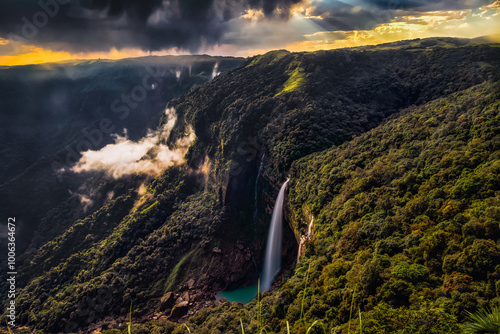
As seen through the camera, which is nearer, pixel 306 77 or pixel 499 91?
pixel 499 91

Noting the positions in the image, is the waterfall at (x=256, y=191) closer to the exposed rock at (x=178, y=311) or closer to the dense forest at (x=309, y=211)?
the dense forest at (x=309, y=211)

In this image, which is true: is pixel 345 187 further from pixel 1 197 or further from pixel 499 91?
pixel 1 197

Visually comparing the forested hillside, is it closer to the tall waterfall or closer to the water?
the water

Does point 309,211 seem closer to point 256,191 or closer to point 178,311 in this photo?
point 256,191

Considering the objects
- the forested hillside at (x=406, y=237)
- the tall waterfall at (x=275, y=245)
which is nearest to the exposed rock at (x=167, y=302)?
the forested hillside at (x=406, y=237)

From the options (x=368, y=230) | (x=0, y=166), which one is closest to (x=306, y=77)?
(x=368, y=230)

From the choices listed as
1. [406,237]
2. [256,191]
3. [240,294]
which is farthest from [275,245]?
[406,237]
